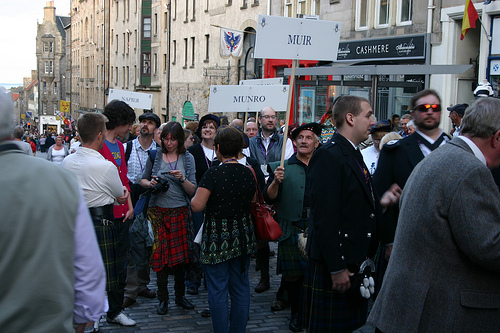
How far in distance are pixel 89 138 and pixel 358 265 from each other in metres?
2.48

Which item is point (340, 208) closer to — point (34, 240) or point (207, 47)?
point (34, 240)

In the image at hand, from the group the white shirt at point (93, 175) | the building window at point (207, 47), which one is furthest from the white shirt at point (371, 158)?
the building window at point (207, 47)

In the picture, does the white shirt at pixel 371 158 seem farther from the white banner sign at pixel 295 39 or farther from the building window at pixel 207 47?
the building window at pixel 207 47

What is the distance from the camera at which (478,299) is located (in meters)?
3.01

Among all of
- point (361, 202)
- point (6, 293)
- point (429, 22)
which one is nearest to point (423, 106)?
point (361, 202)

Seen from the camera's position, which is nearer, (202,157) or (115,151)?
(115,151)

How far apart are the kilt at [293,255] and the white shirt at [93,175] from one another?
194 cm

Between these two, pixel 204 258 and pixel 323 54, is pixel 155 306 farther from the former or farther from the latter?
pixel 323 54

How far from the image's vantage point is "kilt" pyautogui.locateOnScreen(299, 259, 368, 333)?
14.1ft

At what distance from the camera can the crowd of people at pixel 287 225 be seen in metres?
2.37

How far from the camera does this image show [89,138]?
5.09m

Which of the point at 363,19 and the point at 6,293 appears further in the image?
the point at 363,19

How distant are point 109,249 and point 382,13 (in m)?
16.3

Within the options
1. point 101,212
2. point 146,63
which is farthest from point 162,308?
point 146,63
